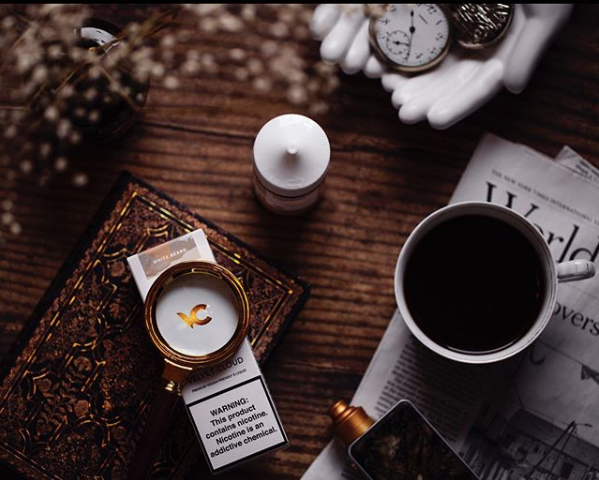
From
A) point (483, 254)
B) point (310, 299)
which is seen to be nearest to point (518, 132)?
point (483, 254)

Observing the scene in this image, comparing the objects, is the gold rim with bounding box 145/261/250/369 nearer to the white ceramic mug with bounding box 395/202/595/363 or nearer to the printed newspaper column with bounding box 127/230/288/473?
the printed newspaper column with bounding box 127/230/288/473

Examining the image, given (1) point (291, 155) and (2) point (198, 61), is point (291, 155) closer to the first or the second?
(1) point (291, 155)

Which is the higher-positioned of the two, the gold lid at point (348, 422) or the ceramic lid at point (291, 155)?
the ceramic lid at point (291, 155)

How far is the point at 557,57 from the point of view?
765 millimetres

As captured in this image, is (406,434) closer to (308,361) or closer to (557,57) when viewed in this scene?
(308,361)

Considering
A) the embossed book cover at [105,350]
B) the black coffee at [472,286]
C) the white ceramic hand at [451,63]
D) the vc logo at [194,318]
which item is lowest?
the embossed book cover at [105,350]

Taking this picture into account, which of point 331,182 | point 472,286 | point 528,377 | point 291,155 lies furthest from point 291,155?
point 528,377

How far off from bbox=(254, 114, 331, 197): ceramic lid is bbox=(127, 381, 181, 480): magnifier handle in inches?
9.3

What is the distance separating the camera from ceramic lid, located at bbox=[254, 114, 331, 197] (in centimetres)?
64

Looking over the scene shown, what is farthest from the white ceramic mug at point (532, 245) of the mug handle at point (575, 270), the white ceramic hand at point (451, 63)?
the white ceramic hand at point (451, 63)

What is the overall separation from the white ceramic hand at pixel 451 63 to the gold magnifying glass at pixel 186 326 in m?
0.28

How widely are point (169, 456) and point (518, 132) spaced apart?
1.80 ft

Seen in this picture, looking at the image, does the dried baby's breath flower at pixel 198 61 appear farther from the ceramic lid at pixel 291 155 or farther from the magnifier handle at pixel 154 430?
the magnifier handle at pixel 154 430

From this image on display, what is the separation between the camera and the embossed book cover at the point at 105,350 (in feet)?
2.36
